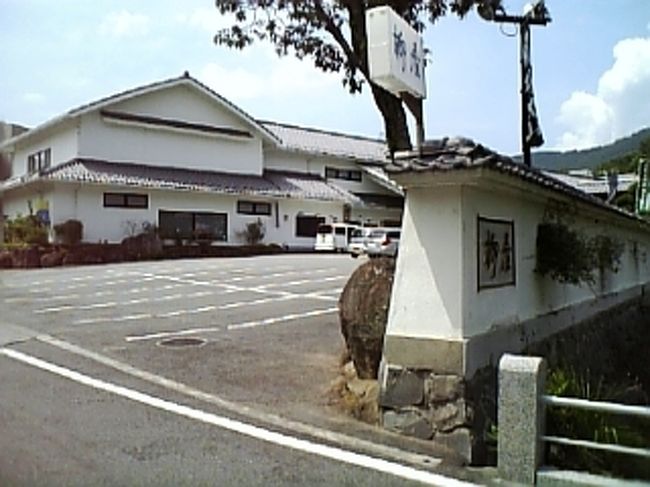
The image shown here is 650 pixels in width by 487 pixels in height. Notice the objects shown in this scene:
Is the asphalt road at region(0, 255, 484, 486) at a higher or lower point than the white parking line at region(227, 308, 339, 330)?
lower

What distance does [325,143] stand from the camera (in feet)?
133

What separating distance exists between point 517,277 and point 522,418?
2.29 meters

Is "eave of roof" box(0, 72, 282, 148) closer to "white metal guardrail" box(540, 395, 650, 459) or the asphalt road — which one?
the asphalt road

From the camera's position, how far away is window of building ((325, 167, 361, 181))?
131 feet

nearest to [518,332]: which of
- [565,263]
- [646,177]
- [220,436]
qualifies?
[565,263]

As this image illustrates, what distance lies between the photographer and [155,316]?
12.8m

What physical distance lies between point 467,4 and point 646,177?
42.0 ft

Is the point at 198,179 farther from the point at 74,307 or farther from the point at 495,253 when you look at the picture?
the point at 495,253

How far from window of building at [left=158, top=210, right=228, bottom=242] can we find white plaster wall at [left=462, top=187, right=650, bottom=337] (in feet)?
73.7

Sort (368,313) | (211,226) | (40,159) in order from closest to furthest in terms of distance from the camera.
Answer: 1. (368,313)
2. (40,159)
3. (211,226)

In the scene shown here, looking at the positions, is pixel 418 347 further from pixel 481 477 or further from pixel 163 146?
pixel 163 146

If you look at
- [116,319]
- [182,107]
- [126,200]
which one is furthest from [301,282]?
[182,107]

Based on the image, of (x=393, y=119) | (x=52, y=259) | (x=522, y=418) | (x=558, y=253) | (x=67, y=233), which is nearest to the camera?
(x=522, y=418)

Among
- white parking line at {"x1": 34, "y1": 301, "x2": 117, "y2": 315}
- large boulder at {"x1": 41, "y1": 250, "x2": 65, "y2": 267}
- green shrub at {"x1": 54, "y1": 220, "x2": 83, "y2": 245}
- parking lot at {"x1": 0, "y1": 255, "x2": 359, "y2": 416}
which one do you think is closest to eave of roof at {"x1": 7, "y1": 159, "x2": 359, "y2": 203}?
green shrub at {"x1": 54, "y1": 220, "x2": 83, "y2": 245}
